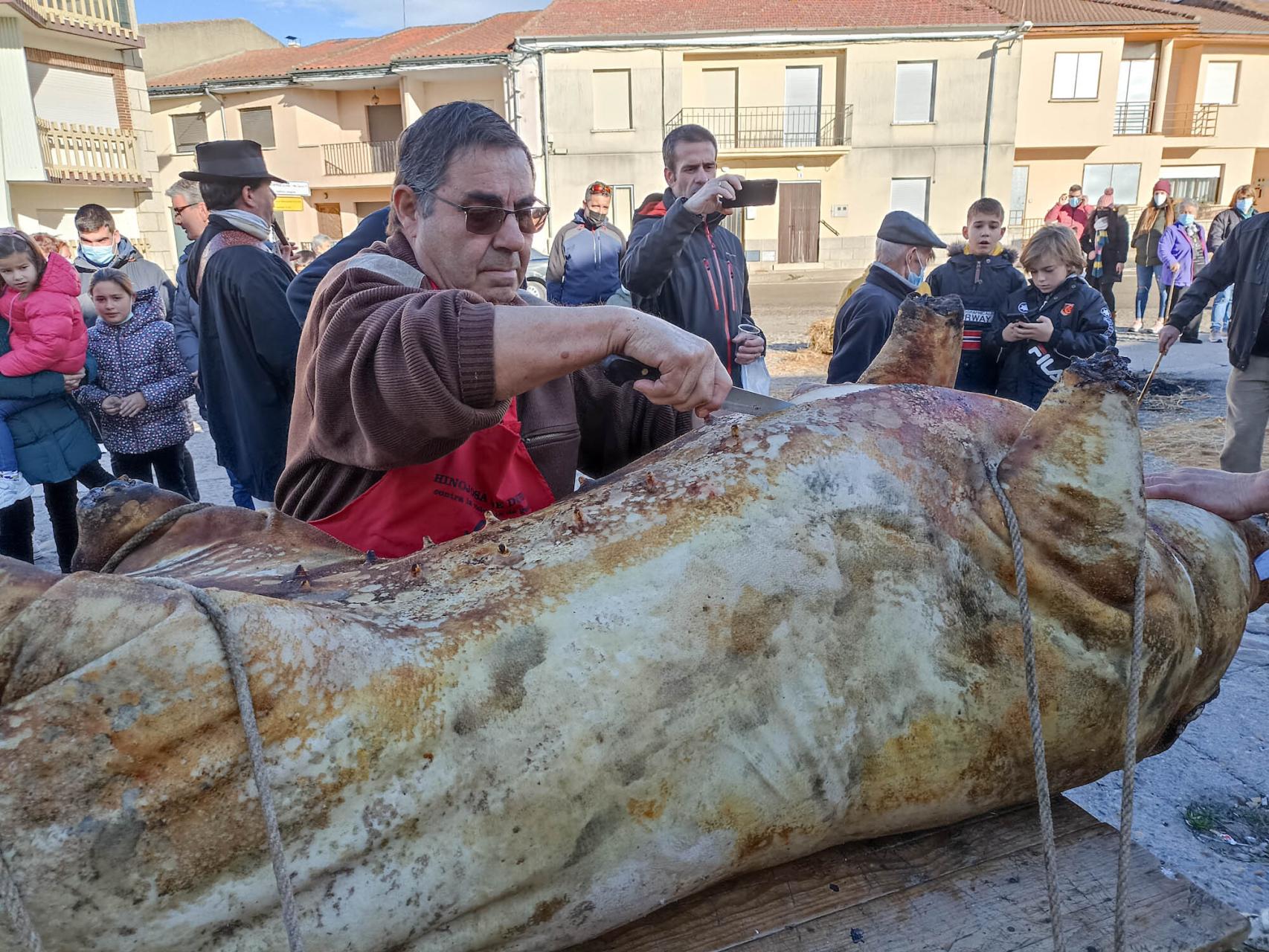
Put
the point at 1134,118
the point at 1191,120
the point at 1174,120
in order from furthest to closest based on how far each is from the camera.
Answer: the point at 1174,120, the point at 1191,120, the point at 1134,118

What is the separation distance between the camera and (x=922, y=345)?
6.45 feet

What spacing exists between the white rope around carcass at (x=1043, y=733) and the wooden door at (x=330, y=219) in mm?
32033

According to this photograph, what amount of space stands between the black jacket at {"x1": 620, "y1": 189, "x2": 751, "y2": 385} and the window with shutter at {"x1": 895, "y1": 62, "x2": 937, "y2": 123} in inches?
1034

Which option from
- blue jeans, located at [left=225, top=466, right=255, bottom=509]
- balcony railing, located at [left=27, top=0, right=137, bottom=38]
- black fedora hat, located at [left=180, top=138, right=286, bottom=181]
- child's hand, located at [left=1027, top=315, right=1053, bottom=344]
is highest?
balcony railing, located at [left=27, top=0, right=137, bottom=38]

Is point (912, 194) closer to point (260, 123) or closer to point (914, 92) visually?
point (914, 92)

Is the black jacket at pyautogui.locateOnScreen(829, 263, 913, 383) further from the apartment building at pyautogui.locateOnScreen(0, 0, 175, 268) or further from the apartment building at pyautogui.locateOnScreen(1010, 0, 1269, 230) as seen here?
the apartment building at pyautogui.locateOnScreen(1010, 0, 1269, 230)

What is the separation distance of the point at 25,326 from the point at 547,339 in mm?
3830

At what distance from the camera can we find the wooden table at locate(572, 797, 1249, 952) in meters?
1.40

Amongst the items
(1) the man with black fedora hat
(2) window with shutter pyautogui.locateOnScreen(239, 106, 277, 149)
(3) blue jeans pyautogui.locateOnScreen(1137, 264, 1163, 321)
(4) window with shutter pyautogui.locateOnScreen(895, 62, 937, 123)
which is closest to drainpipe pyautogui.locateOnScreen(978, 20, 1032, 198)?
(4) window with shutter pyautogui.locateOnScreen(895, 62, 937, 123)

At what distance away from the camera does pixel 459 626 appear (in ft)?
4.25

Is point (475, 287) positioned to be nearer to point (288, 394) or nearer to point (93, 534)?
point (93, 534)

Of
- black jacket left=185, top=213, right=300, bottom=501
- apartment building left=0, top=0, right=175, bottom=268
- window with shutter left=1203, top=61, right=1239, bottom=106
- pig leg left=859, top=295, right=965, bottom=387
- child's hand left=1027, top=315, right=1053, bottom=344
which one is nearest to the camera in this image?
pig leg left=859, top=295, right=965, bottom=387

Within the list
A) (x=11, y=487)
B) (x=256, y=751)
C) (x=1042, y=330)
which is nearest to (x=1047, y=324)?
(x=1042, y=330)

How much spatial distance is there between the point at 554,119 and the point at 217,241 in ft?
80.0
